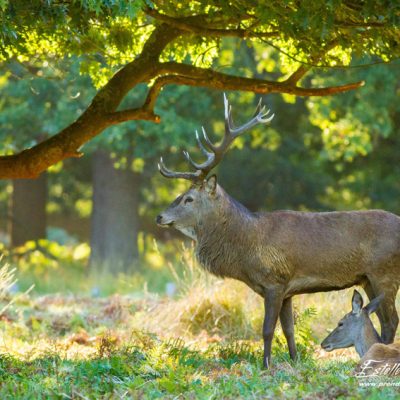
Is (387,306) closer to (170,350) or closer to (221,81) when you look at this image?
(170,350)

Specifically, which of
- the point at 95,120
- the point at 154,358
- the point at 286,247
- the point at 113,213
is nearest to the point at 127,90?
the point at 95,120

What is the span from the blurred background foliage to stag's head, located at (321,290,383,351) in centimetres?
568

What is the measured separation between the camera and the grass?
6922mm

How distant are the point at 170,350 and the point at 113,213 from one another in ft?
37.0

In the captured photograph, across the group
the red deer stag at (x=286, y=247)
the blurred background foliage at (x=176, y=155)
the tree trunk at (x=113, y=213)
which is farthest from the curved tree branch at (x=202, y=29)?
the tree trunk at (x=113, y=213)

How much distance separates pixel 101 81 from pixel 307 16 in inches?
148

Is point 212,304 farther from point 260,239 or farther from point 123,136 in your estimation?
point 123,136

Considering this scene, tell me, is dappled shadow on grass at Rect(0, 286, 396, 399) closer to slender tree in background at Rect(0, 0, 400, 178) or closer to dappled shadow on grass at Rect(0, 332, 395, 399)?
dappled shadow on grass at Rect(0, 332, 395, 399)

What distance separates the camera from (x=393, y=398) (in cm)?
634

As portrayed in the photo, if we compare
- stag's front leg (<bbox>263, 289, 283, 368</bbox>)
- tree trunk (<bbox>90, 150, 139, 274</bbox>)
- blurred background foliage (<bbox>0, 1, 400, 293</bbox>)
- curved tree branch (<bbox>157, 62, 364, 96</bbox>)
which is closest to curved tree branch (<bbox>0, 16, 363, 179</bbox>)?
curved tree branch (<bbox>157, 62, 364, 96</bbox>)

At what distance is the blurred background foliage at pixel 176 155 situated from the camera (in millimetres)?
17328

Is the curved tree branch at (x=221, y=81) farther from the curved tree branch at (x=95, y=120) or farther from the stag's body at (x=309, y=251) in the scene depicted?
the stag's body at (x=309, y=251)

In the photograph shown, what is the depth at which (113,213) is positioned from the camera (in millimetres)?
19828

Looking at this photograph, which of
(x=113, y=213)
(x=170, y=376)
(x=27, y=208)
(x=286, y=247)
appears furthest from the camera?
(x=27, y=208)
